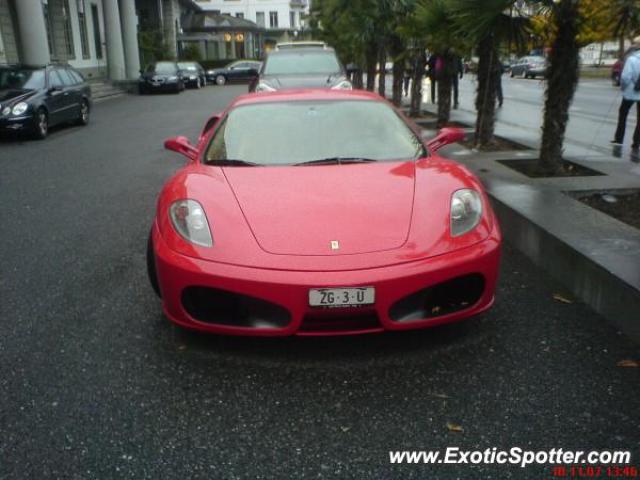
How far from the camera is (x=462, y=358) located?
3.11 meters

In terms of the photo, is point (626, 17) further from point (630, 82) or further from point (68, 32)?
point (68, 32)

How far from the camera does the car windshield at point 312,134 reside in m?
3.94

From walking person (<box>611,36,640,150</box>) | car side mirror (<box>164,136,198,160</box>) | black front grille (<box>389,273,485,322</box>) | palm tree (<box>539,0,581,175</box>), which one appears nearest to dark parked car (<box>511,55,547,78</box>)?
walking person (<box>611,36,640,150</box>)

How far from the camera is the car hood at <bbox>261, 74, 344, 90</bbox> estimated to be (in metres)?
11.1

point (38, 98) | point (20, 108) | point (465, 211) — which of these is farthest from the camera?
point (38, 98)

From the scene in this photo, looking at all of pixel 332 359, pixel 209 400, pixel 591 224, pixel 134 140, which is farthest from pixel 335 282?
pixel 134 140

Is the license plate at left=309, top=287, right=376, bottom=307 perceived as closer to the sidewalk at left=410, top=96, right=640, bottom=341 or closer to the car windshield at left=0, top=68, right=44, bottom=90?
the sidewalk at left=410, top=96, right=640, bottom=341

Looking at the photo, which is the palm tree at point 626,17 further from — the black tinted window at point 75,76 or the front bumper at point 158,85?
the front bumper at point 158,85

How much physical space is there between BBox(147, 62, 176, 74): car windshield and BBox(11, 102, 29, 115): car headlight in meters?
17.5

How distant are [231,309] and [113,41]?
98.0ft

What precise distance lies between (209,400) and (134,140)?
10.3m

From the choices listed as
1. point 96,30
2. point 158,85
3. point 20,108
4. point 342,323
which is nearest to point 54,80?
point 20,108

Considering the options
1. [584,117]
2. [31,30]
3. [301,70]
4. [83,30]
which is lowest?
[584,117]

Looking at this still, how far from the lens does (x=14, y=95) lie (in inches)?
467
